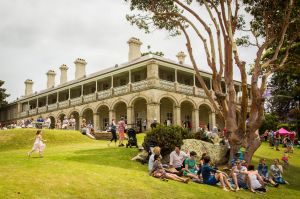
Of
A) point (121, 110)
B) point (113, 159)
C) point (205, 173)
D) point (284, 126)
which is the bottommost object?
point (205, 173)

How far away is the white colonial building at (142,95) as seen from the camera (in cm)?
2902

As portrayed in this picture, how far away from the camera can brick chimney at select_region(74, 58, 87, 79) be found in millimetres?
43469

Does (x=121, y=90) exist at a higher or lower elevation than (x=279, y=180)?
higher

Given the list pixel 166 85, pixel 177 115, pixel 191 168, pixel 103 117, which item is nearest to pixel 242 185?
pixel 191 168

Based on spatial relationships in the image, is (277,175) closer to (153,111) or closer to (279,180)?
(279,180)

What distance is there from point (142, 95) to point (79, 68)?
17.3 metres

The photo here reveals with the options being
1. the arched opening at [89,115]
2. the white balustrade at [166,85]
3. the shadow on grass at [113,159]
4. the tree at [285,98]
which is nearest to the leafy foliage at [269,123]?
the tree at [285,98]

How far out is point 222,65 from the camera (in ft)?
49.9

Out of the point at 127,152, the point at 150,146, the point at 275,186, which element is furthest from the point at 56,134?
the point at 275,186

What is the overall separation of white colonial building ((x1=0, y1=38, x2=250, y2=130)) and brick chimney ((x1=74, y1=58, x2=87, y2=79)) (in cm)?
268

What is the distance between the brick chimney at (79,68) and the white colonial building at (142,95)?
2677mm

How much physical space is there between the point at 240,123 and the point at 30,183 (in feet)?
29.6

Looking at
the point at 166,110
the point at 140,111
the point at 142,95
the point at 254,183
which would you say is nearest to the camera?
the point at 254,183

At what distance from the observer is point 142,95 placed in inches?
1147
